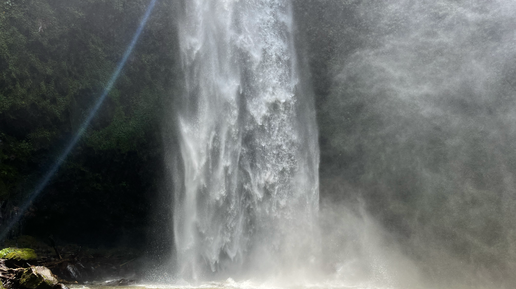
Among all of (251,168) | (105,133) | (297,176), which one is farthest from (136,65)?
(297,176)

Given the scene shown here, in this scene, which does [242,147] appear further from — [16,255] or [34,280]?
[34,280]

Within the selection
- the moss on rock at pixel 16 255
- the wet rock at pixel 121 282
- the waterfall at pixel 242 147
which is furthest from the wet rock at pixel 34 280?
the waterfall at pixel 242 147

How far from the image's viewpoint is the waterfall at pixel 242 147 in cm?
1160

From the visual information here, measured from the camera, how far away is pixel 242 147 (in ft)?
39.1

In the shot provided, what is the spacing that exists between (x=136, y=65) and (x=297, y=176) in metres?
6.18

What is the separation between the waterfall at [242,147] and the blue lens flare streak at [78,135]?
1277 mm

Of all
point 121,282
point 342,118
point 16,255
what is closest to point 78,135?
point 121,282

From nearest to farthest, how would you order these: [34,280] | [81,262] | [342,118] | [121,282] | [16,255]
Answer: [34,280], [16,255], [121,282], [81,262], [342,118]

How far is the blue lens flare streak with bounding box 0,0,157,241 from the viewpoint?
455 inches

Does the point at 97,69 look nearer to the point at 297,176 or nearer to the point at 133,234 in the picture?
the point at 133,234

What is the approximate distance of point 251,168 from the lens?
11.9 metres

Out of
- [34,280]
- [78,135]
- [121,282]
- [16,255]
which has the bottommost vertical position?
[121,282]

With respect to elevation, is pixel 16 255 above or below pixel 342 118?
below

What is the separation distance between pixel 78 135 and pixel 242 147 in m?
4.97
